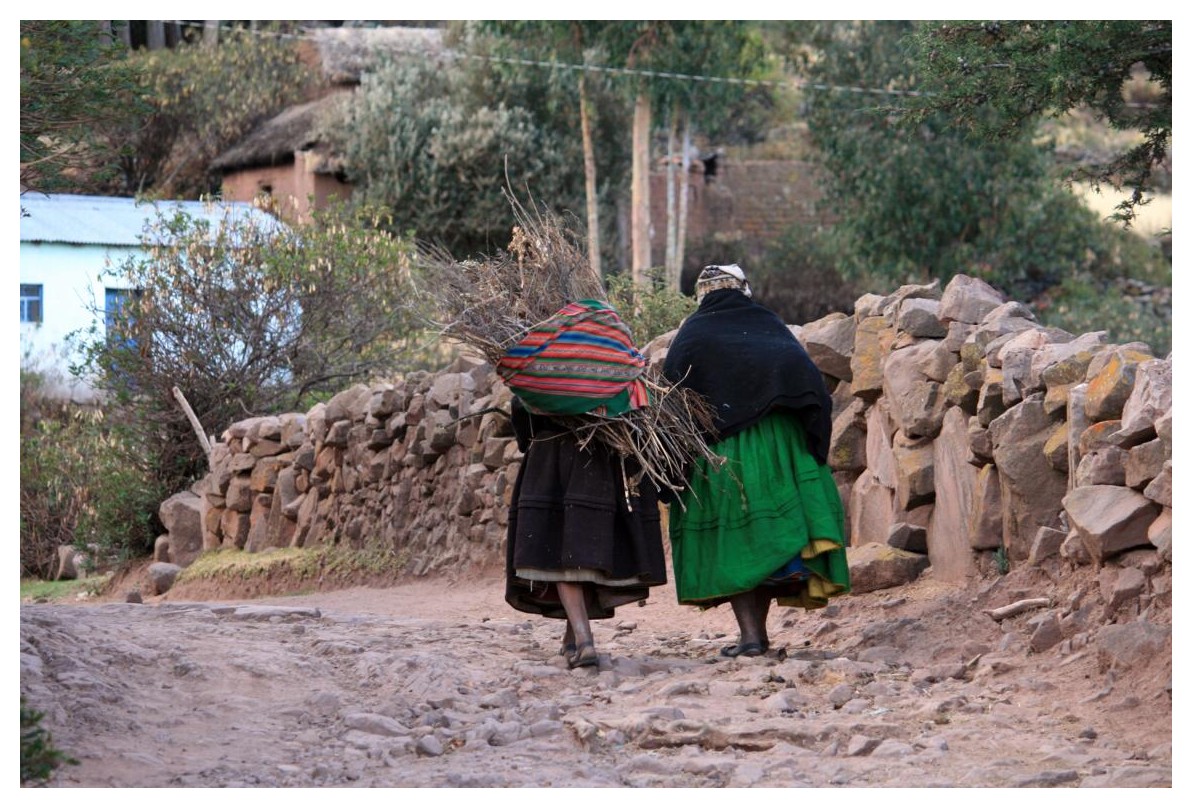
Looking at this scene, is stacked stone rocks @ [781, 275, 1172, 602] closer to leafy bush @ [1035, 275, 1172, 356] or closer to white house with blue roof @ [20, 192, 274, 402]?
leafy bush @ [1035, 275, 1172, 356]

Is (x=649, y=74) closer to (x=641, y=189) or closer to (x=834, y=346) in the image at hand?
(x=641, y=189)

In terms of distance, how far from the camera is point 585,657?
5836 millimetres

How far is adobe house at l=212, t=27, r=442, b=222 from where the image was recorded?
83.5 feet

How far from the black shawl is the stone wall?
1.00 meters

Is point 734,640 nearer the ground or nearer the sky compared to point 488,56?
nearer the ground

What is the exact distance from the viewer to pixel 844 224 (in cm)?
2275

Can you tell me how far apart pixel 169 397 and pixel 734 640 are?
9.37 meters

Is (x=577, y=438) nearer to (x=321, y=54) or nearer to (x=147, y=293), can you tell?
(x=147, y=293)

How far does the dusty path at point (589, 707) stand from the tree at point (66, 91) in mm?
2256

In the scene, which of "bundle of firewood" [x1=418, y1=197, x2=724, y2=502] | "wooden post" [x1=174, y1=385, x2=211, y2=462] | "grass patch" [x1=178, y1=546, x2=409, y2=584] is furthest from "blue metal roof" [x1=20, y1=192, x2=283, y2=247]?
"bundle of firewood" [x1=418, y1=197, x2=724, y2=502]

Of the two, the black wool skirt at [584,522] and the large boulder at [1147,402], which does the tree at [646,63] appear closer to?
the black wool skirt at [584,522]

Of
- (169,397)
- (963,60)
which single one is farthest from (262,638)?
(169,397)

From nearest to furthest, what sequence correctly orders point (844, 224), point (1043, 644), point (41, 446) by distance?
point (1043, 644) < point (41, 446) < point (844, 224)

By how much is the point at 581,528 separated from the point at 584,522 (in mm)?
28
